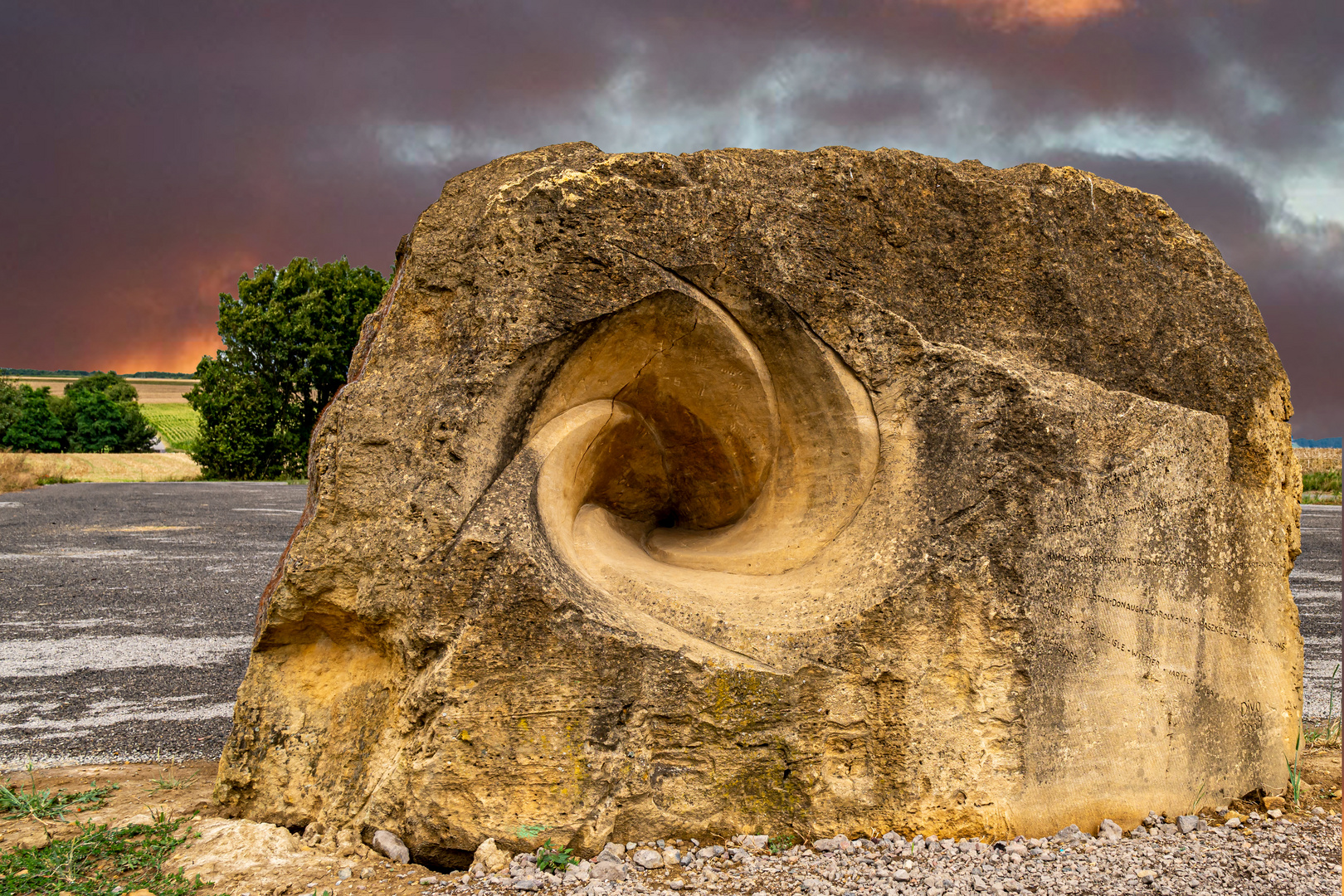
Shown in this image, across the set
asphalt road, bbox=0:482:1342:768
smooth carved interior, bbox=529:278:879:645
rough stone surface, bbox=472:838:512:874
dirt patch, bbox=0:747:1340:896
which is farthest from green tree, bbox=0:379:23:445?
rough stone surface, bbox=472:838:512:874

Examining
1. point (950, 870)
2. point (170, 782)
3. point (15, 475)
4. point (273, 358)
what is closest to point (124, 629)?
point (170, 782)

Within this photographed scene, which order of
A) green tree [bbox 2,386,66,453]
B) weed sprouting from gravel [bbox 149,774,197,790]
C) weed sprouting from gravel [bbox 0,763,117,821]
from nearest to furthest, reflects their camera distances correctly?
weed sprouting from gravel [bbox 0,763,117,821], weed sprouting from gravel [bbox 149,774,197,790], green tree [bbox 2,386,66,453]

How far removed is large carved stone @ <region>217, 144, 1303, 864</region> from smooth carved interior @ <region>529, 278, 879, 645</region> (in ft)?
0.05

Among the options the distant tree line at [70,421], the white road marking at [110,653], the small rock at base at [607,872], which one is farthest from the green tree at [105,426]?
the small rock at base at [607,872]

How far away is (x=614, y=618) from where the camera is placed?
3.09 m

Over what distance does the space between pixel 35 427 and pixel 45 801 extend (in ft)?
149

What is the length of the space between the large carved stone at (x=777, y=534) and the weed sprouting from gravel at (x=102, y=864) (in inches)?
12.0

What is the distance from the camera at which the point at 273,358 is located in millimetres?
23719

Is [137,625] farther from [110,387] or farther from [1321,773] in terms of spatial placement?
[110,387]

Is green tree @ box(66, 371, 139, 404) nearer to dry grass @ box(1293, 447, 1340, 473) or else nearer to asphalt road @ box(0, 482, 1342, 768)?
asphalt road @ box(0, 482, 1342, 768)

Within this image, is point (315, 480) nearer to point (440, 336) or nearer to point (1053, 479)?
point (440, 336)

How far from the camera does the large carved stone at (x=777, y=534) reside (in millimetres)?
3021

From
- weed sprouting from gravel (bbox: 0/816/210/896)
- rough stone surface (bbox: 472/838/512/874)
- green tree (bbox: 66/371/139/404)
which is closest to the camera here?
weed sprouting from gravel (bbox: 0/816/210/896)

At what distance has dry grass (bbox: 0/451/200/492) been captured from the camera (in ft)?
65.8
